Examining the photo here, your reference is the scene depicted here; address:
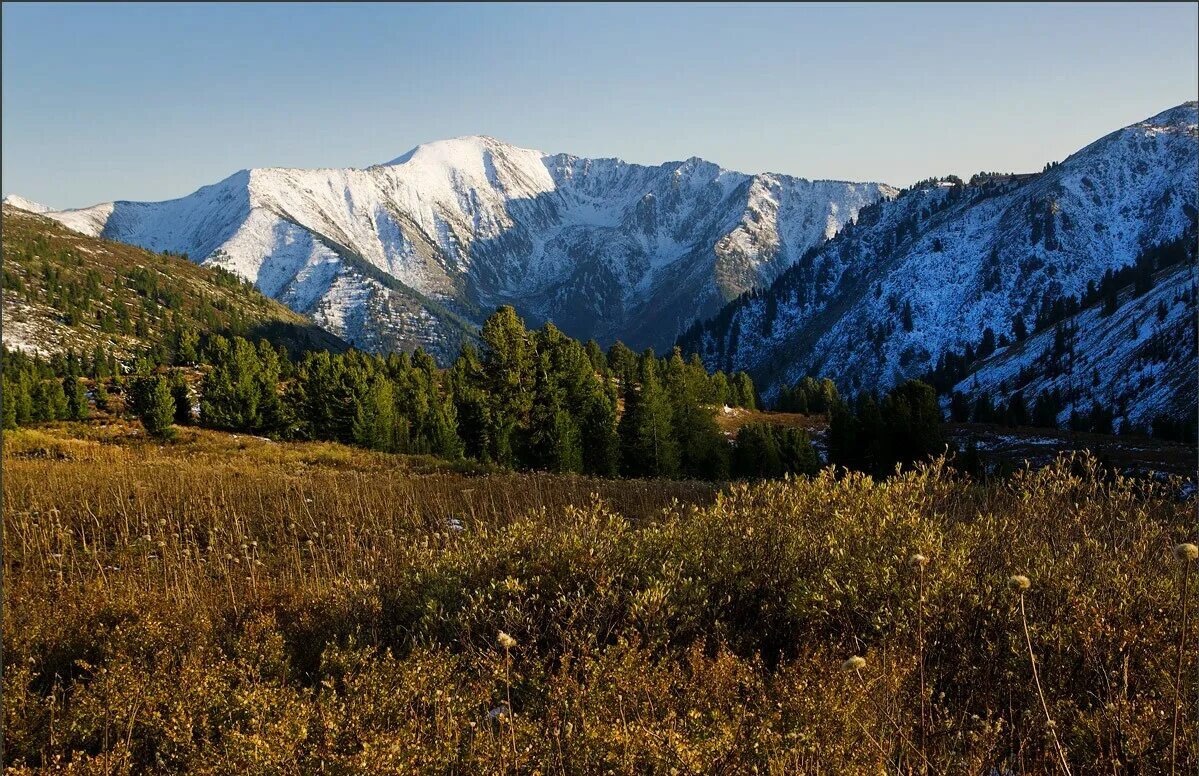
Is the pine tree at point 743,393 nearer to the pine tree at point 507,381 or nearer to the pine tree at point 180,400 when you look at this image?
the pine tree at point 507,381

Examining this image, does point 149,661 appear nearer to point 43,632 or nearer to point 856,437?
point 43,632

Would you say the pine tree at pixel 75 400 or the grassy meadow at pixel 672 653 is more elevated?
the pine tree at pixel 75 400

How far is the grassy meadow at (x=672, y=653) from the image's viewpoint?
488 cm

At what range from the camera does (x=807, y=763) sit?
475cm

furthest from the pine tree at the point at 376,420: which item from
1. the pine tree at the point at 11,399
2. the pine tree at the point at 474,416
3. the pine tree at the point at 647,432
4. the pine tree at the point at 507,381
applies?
the pine tree at the point at 11,399

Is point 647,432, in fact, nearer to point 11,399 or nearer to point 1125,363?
point 11,399

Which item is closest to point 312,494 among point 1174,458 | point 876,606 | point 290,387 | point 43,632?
point 43,632

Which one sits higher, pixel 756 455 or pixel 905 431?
pixel 905 431

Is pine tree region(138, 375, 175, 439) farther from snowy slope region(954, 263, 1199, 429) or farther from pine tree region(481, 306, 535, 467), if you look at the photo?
snowy slope region(954, 263, 1199, 429)

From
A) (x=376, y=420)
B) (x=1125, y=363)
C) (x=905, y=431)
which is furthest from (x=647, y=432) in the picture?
(x=1125, y=363)

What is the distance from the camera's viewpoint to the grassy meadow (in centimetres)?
488

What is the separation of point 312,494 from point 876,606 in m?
17.2

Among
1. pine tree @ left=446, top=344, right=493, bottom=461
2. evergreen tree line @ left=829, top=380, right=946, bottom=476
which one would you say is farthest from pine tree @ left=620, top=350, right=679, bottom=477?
evergreen tree line @ left=829, top=380, right=946, bottom=476

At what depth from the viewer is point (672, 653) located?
21.4 ft
